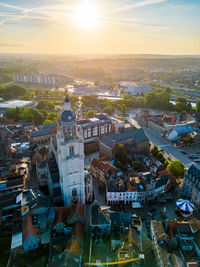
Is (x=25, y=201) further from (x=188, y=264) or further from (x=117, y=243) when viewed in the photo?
(x=188, y=264)

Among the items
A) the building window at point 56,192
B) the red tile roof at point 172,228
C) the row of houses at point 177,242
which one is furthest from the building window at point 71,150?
the red tile roof at point 172,228

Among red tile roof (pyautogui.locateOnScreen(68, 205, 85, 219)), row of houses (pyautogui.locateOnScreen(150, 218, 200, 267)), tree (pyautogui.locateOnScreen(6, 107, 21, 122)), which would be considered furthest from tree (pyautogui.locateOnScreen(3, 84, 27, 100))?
row of houses (pyautogui.locateOnScreen(150, 218, 200, 267))

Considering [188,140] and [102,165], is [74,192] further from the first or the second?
[188,140]

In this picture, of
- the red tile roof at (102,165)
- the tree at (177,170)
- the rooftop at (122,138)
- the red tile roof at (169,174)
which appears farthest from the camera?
the rooftop at (122,138)

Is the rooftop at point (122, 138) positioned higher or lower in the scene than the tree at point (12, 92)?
lower

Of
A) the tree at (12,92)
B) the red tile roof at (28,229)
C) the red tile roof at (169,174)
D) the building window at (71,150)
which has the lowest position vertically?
the red tile roof at (28,229)

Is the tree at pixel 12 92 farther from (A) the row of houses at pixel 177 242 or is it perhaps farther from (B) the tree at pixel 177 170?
(A) the row of houses at pixel 177 242

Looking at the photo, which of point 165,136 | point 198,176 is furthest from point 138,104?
point 198,176

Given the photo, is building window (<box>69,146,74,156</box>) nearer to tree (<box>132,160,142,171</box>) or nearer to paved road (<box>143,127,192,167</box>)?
tree (<box>132,160,142,171</box>)

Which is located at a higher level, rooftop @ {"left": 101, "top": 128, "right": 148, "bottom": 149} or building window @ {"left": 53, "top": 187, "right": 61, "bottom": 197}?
rooftop @ {"left": 101, "top": 128, "right": 148, "bottom": 149}
